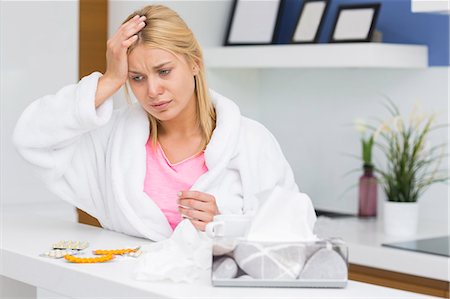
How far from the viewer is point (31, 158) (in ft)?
7.47

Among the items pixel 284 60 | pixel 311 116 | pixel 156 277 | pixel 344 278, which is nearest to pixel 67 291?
pixel 156 277

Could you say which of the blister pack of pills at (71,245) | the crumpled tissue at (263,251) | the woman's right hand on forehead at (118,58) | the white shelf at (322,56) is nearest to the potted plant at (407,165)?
the white shelf at (322,56)

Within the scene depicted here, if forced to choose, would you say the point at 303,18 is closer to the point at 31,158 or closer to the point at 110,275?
the point at 31,158

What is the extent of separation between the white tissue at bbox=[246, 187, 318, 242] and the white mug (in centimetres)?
12

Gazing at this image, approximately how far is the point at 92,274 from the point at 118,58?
69 cm

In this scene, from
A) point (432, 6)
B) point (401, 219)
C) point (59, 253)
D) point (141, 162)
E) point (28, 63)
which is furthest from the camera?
point (401, 219)

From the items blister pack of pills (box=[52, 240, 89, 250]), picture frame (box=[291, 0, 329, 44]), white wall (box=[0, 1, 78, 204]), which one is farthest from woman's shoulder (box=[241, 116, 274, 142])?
picture frame (box=[291, 0, 329, 44])

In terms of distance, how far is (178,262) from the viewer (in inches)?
63.7

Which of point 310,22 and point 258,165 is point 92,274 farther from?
point 310,22

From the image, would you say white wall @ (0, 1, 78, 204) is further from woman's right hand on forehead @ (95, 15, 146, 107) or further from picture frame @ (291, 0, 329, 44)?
picture frame @ (291, 0, 329, 44)

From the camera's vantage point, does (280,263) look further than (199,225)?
No

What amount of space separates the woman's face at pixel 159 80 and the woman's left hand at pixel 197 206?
230 mm

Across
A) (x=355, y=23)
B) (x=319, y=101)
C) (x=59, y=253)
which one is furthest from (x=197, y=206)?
(x=319, y=101)

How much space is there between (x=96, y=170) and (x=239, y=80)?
1.83 metres
